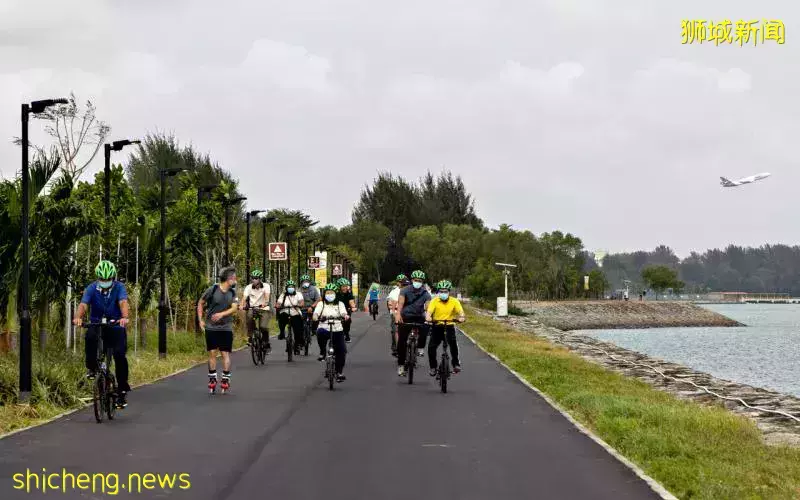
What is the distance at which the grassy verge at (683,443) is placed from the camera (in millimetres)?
9695

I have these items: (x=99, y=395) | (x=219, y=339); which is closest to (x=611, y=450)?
(x=99, y=395)

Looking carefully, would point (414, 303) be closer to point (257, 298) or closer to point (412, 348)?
point (412, 348)

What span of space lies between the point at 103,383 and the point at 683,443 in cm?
719

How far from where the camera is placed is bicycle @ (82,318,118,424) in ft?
45.6

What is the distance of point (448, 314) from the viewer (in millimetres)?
19188

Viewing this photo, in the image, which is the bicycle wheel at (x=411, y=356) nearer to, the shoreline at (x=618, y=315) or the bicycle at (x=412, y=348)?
the bicycle at (x=412, y=348)

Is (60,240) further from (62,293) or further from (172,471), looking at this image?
(172,471)

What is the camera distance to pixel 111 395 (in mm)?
14227

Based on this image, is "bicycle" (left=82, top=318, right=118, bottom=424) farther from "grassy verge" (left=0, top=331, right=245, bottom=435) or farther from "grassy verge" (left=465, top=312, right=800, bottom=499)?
"grassy verge" (left=465, top=312, right=800, bottom=499)

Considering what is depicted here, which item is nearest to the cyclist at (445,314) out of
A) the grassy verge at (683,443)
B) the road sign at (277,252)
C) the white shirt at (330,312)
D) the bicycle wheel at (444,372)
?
the bicycle wheel at (444,372)

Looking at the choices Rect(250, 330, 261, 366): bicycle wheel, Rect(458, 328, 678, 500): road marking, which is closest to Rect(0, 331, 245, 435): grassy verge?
Rect(250, 330, 261, 366): bicycle wheel

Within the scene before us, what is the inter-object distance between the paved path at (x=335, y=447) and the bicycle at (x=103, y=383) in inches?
10.1

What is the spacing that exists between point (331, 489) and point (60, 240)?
1312cm

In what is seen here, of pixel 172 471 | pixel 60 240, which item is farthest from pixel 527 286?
pixel 172 471
